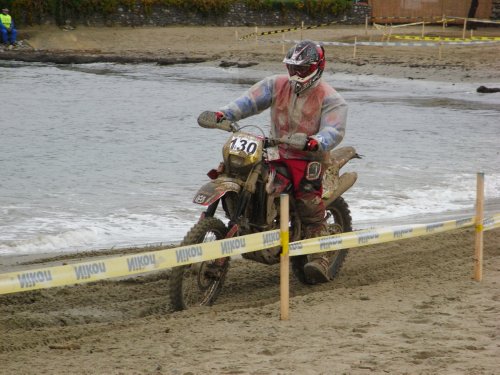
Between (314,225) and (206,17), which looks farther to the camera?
(206,17)

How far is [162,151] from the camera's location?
19438mm

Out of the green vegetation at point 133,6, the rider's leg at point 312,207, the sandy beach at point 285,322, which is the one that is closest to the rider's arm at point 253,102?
the rider's leg at point 312,207

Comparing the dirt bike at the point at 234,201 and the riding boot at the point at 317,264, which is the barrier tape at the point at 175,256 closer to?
the dirt bike at the point at 234,201

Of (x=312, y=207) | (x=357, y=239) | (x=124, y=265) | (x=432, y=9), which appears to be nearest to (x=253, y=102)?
(x=312, y=207)

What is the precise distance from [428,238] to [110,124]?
1539 cm

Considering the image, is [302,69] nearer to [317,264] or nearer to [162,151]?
[317,264]

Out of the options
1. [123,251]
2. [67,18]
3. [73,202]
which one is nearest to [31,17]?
[67,18]

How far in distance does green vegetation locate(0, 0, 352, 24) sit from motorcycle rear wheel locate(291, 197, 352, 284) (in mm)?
36959

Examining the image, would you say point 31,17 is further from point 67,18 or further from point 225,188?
point 225,188

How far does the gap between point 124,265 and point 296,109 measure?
246 cm

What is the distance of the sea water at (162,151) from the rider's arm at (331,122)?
11.9 ft

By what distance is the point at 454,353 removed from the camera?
5.71m

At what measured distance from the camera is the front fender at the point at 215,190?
272 inches

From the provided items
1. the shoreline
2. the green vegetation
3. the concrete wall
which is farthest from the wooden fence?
the green vegetation
